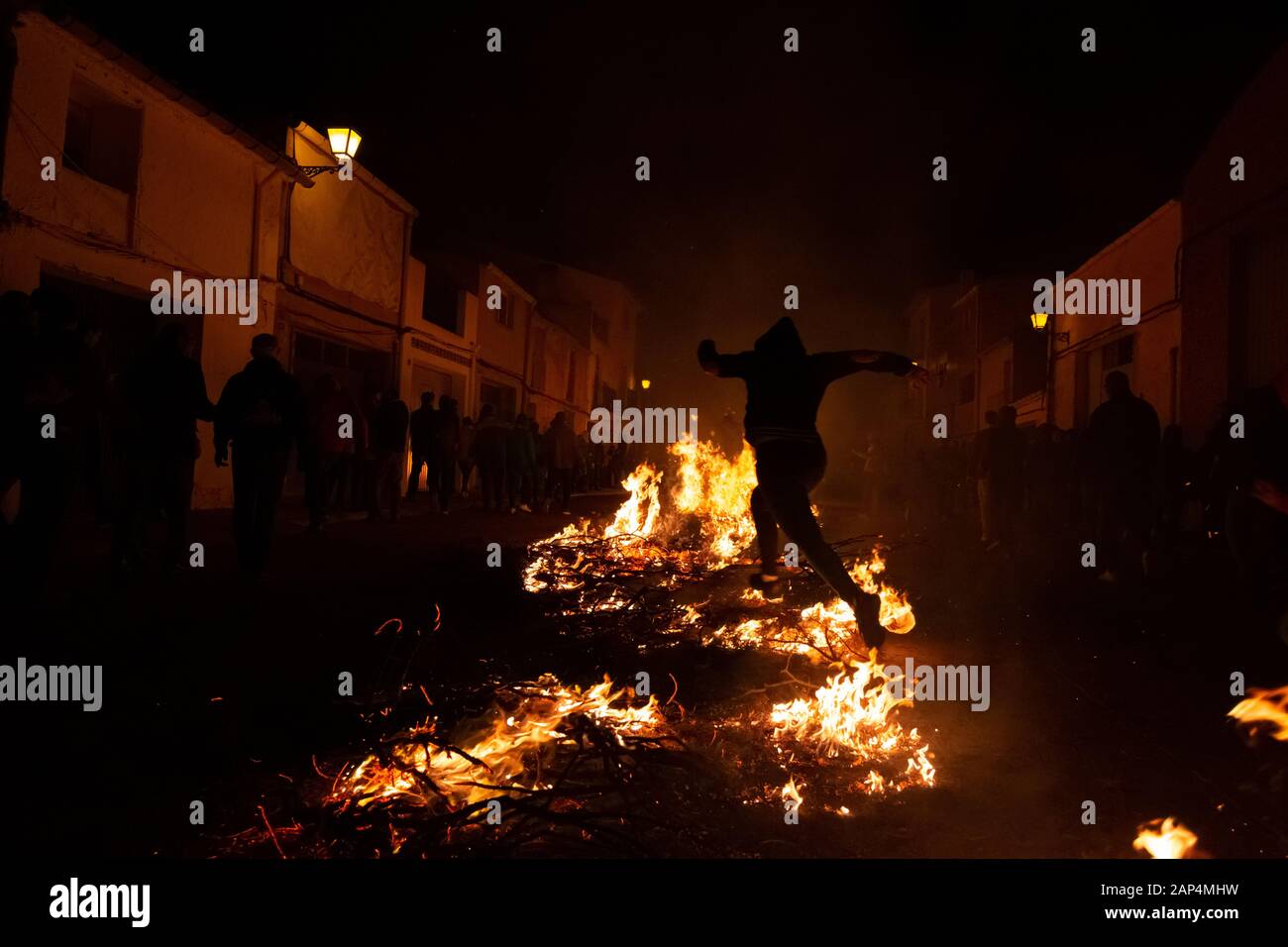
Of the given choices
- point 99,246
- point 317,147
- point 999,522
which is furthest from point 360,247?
point 999,522

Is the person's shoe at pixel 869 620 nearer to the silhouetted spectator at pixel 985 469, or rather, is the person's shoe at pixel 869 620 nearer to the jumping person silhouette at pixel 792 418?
the jumping person silhouette at pixel 792 418

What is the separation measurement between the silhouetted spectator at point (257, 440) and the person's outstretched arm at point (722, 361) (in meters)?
3.41

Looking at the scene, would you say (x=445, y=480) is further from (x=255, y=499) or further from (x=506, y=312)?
(x=506, y=312)

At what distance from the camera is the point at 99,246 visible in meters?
10.5

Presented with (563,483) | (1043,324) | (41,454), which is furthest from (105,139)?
(1043,324)

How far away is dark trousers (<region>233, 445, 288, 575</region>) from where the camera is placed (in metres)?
6.13

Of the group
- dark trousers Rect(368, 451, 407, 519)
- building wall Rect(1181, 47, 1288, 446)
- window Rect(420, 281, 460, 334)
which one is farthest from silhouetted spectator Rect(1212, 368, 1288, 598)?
window Rect(420, 281, 460, 334)

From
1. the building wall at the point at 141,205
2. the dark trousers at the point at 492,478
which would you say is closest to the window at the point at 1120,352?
the dark trousers at the point at 492,478

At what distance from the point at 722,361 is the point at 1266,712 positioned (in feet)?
11.6

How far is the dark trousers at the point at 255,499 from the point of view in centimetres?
613

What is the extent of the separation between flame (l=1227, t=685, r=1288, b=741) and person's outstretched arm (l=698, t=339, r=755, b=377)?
3213 mm

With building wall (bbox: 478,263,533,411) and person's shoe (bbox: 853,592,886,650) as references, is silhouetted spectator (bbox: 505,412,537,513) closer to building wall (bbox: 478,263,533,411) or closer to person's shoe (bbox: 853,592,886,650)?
building wall (bbox: 478,263,533,411)

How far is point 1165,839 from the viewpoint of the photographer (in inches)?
99.0
